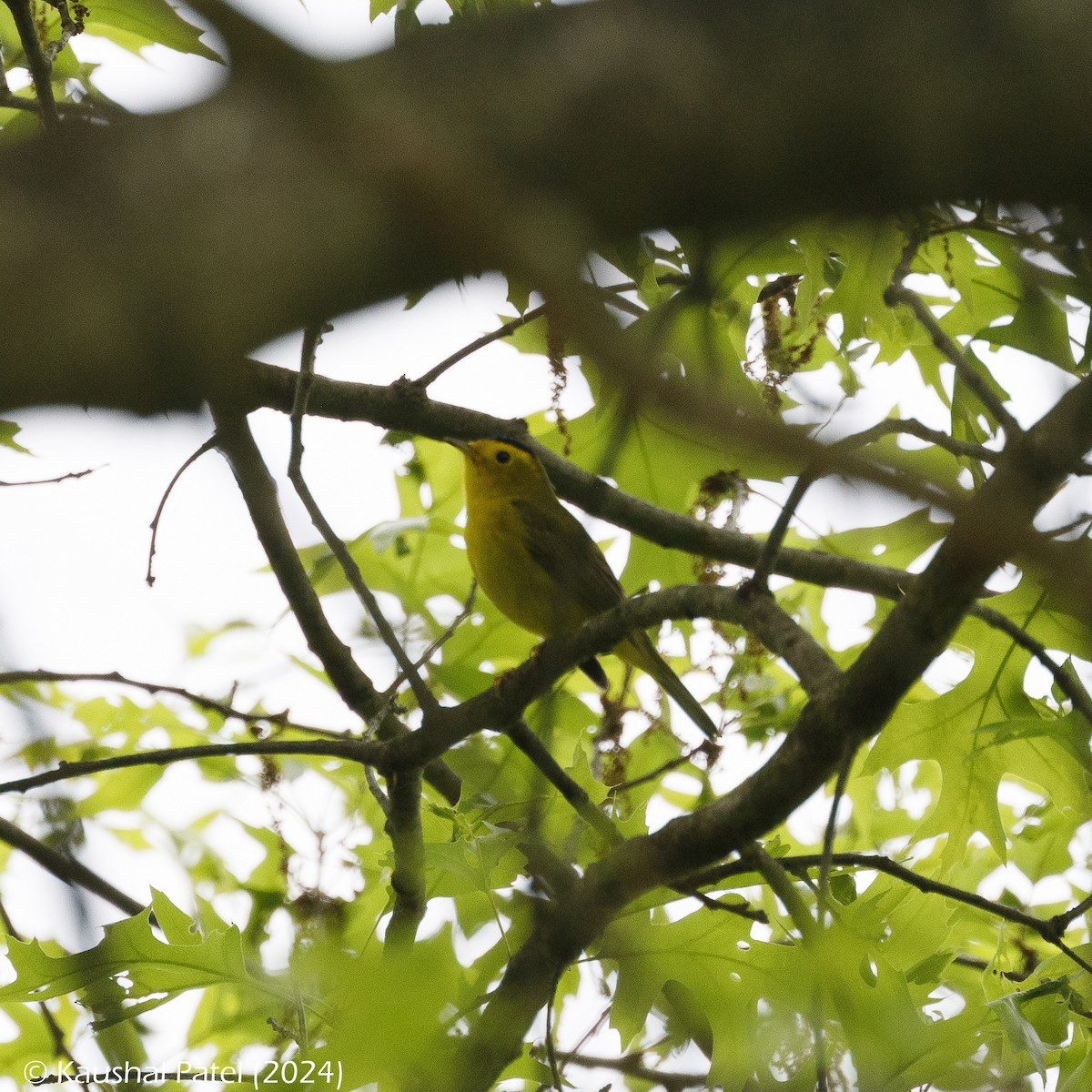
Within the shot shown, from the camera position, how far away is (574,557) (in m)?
5.37

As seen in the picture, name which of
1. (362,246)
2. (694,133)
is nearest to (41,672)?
(362,246)

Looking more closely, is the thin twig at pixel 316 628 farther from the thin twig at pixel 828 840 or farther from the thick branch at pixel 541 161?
the thick branch at pixel 541 161

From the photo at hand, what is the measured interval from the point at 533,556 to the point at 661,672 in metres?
0.91

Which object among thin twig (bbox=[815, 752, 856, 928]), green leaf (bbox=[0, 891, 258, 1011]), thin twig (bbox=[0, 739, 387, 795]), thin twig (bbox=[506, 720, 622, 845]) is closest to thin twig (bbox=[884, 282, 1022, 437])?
thin twig (bbox=[815, 752, 856, 928])

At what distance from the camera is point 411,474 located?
16.9ft

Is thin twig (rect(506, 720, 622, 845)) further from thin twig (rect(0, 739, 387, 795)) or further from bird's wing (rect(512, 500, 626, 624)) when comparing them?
bird's wing (rect(512, 500, 626, 624))

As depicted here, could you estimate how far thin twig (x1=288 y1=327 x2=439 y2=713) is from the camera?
260 centimetres

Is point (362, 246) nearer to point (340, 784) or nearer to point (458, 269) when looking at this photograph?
point (458, 269)

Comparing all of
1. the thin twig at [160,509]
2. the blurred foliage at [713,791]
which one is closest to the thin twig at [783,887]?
the blurred foliage at [713,791]

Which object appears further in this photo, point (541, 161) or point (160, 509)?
point (160, 509)

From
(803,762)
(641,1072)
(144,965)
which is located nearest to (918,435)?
(803,762)

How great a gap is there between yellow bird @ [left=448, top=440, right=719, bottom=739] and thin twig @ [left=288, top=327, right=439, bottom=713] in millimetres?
1807

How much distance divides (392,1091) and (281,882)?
3060mm

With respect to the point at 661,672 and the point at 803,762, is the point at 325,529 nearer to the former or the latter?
the point at 803,762
